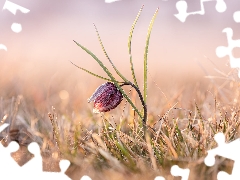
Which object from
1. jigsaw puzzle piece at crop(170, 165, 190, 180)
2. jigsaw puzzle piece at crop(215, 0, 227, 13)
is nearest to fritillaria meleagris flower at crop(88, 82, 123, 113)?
jigsaw puzzle piece at crop(170, 165, 190, 180)

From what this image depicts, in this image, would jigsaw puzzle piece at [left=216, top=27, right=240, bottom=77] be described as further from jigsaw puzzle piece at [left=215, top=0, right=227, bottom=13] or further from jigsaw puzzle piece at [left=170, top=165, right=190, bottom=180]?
jigsaw puzzle piece at [left=170, top=165, right=190, bottom=180]

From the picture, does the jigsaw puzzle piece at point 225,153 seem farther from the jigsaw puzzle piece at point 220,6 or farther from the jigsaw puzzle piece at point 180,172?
the jigsaw puzzle piece at point 220,6

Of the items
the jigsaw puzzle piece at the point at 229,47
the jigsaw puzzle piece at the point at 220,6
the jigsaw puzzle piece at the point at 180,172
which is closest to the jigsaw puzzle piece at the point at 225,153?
the jigsaw puzzle piece at the point at 180,172

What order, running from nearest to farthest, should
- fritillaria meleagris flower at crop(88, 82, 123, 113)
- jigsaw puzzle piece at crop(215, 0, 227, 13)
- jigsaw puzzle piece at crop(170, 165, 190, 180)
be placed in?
1. jigsaw puzzle piece at crop(170, 165, 190, 180)
2. fritillaria meleagris flower at crop(88, 82, 123, 113)
3. jigsaw puzzle piece at crop(215, 0, 227, 13)

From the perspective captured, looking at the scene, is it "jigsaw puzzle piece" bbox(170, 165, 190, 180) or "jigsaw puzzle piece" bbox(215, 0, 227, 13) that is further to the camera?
"jigsaw puzzle piece" bbox(215, 0, 227, 13)

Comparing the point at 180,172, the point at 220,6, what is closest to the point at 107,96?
the point at 180,172

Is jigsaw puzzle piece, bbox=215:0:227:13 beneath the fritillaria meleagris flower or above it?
above

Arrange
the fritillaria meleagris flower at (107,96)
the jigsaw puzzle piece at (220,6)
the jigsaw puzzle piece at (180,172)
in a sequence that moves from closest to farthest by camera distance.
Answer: the jigsaw puzzle piece at (180,172)
the fritillaria meleagris flower at (107,96)
the jigsaw puzzle piece at (220,6)

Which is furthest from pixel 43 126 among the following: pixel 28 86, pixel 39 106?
pixel 28 86

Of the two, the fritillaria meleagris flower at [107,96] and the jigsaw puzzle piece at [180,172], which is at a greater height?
the fritillaria meleagris flower at [107,96]

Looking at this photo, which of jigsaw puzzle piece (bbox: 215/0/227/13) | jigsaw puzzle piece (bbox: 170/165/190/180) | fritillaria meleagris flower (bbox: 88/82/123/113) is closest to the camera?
jigsaw puzzle piece (bbox: 170/165/190/180)

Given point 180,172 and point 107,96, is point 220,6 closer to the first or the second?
point 107,96
